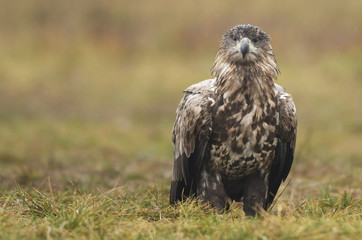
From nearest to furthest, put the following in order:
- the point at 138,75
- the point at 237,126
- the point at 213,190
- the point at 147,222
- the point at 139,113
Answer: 1. the point at 147,222
2. the point at 237,126
3. the point at 213,190
4. the point at 139,113
5. the point at 138,75

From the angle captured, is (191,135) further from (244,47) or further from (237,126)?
(244,47)

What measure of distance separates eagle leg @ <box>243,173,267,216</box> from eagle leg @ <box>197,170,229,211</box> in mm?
214

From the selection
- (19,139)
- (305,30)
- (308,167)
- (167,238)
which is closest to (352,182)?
(308,167)

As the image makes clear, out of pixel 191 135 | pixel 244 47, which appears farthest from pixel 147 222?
pixel 244 47

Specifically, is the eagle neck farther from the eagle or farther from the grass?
the grass

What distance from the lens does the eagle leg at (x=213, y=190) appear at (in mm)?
5434

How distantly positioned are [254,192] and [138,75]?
1292cm

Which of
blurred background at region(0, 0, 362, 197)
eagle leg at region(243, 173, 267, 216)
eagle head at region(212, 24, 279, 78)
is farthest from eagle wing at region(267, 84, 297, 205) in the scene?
blurred background at region(0, 0, 362, 197)

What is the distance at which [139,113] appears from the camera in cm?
1552

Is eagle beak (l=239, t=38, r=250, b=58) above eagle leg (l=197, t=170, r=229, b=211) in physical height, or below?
above

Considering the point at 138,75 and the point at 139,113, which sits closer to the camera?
the point at 139,113

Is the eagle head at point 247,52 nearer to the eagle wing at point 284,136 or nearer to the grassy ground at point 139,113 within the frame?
the eagle wing at point 284,136

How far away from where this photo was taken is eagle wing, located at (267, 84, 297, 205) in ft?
17.5

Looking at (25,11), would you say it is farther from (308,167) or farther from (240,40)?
(240,40)
